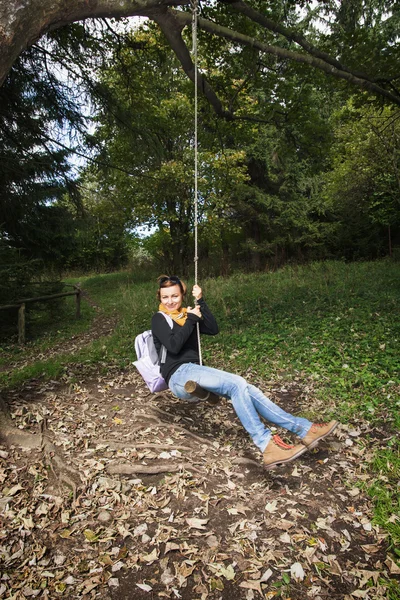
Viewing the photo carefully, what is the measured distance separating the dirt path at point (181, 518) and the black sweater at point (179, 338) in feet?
2.76

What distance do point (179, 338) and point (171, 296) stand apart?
0.47 metres

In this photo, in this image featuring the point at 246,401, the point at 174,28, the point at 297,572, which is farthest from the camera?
the point at 174,28

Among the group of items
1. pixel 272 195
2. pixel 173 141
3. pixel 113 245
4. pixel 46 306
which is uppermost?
pixel 173 141

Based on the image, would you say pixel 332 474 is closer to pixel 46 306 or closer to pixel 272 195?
pixel 46 306

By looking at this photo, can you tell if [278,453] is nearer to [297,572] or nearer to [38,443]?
[297,572]

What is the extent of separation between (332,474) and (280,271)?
1176cm

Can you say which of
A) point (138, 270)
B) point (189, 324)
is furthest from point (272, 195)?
point (189, 324)

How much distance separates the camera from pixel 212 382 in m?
3.43

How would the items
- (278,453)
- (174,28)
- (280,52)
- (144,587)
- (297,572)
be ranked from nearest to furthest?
(144,587) < (297,572) < (278,453) < (174,28) < (280,52)

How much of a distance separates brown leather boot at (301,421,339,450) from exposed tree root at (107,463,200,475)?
3.25 feet

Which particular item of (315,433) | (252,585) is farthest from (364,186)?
(252,585)

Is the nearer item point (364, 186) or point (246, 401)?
point (246, 401)

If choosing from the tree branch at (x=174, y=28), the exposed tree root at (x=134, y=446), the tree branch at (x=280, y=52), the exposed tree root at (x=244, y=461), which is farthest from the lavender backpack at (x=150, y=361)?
the tree branch at (x=280, y=52)

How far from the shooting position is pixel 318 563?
2.60 metres
